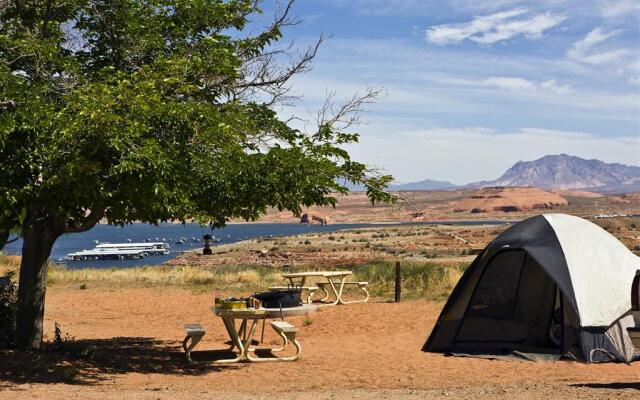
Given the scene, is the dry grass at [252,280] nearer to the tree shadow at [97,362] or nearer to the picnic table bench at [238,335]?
the picnic table bench at [238,335]

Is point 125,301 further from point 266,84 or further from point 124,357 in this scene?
point 266,84

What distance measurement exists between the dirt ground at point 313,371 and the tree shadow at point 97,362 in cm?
2

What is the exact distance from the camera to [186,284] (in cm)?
2517

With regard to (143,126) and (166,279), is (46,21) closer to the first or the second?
(143,126)

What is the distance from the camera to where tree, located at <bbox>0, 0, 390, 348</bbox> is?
891cm

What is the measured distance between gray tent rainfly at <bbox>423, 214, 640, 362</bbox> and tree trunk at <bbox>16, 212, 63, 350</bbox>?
6214 millimetres

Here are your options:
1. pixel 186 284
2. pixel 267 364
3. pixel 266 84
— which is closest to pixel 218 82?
pixel 266 84

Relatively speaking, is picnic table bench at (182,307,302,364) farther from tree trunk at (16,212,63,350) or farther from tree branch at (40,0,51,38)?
tree branch at (40,0,51,38)

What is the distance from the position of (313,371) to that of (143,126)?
441 cm

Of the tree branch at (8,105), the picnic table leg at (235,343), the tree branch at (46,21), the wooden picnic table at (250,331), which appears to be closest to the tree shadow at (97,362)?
the picnic table leg at (235,343)

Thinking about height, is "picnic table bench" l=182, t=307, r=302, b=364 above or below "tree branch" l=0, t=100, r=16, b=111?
below

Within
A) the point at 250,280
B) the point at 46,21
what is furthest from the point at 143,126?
the point at 250,280

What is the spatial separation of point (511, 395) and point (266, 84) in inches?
263

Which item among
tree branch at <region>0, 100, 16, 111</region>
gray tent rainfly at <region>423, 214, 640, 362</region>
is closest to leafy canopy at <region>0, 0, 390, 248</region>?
tree branch at <region>0, 100, 16, 111</region>
